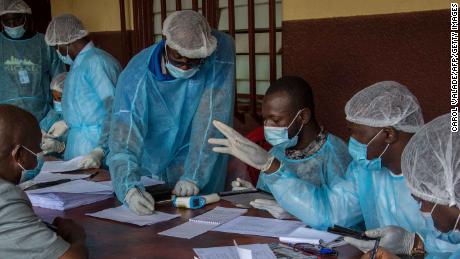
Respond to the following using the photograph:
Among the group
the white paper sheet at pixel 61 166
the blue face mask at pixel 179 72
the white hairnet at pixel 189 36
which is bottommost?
the white paper sheet at pixel 61 166

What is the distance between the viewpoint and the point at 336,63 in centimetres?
315

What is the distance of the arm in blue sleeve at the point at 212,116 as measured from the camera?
2359 millimetres

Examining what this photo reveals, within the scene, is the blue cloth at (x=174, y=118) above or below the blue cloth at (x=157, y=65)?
below

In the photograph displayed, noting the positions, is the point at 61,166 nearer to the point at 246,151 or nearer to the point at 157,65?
the point at 157,65

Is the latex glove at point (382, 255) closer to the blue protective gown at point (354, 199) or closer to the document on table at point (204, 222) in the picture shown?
the blue protective gown at point (354, 199)

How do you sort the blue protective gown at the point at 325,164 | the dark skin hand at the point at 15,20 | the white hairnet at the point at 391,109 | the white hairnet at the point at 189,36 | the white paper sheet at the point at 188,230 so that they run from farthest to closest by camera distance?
1. the dark skin hand at the point at 15,20
2. the blue protective gown at the point at 325,164
3. the white hairnet at the point at 189,36
4. the white hairnet at the point at 391,109
5. the white paper sheet at the point at 188,230

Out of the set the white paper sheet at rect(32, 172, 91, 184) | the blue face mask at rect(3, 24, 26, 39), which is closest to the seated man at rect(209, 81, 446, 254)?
the white paper sheet at rect(32, 172, 91, 184)

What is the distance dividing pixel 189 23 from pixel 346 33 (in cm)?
121

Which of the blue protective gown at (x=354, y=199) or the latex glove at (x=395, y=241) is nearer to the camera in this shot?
the latex glove at (x=395, y=241)

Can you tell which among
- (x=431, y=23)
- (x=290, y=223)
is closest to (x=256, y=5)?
(x=431, y=23)

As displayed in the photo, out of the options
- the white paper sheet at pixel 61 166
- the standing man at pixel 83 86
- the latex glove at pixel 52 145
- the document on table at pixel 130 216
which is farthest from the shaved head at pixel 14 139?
the latex glove at pixel 52 145

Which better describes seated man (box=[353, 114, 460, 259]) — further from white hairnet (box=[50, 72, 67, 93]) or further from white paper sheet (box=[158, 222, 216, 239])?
white hairnet (box=[50, 72, 67, 93])

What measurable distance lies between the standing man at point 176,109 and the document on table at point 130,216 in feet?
0.19

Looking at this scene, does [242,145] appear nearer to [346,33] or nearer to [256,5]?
[346,33]
